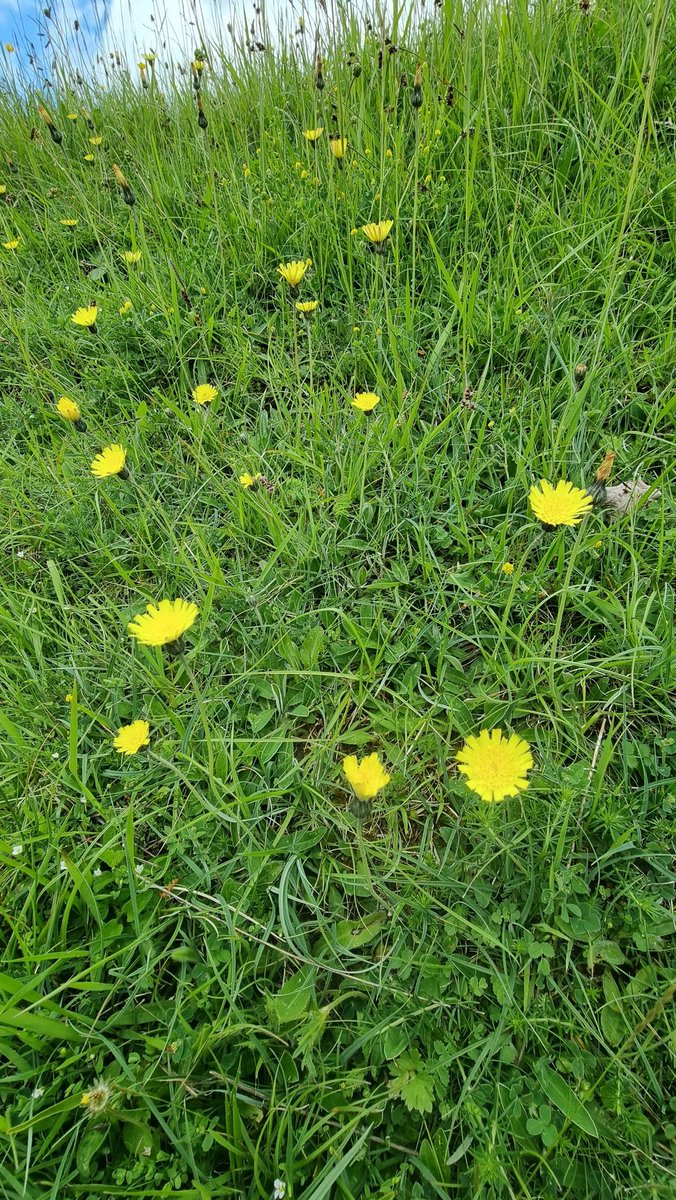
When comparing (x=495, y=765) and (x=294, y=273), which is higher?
(x=294, y=273)

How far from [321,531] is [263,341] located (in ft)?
3.32

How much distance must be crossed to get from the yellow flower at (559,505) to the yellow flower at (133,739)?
925 millimetres

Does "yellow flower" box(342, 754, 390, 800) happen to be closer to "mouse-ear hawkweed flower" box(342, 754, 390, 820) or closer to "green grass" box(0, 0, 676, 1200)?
"mouse-ear hawkweed flower" box(342, 754, 390, 820)

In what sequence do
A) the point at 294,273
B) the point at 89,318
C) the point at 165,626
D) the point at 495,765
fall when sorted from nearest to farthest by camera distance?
the point at 495,765, the point at 165,626, the point at 294,273, the point at 89,318

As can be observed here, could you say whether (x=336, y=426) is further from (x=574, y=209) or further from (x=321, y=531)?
(x=574, y=209)

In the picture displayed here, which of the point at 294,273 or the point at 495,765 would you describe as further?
the point at 294,273

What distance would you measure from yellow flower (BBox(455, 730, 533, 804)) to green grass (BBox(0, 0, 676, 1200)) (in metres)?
0.12

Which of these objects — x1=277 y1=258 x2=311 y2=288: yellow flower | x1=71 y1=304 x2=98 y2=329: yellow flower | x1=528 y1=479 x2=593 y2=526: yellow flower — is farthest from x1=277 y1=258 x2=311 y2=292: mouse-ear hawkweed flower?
Result: x1=528 y1=479 x2=593 y2=526: yellow flower

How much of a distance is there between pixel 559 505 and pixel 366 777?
0.66m

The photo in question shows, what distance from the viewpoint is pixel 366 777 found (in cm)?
111

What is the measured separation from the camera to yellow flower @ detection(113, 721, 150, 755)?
1290mm

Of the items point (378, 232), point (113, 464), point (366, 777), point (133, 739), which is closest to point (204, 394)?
point (113, 464)

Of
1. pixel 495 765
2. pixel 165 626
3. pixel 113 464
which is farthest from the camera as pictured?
pixel 113 464

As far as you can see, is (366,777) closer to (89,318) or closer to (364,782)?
(364,782)
